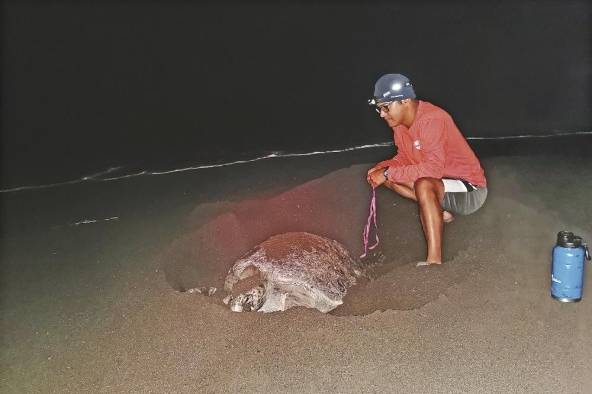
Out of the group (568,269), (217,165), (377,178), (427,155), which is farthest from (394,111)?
(217,165)

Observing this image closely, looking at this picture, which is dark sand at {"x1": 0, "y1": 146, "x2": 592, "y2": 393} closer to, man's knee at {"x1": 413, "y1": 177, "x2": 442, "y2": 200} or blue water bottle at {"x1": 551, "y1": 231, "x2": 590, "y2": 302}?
blue water bottle at {"x1": 551, "y1": 231, "x2": 590, "y2": 302}

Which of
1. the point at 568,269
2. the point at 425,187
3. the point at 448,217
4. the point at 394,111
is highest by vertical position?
the point at 394,111

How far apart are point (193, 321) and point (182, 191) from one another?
8.33 feet

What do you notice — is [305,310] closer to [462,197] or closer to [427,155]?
[427,155]

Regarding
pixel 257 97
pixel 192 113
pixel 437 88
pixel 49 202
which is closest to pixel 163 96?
pixel 192 113

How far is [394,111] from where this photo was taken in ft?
9.77

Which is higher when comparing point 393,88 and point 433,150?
point 393,88

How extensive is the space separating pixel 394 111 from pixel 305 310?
1230 mm

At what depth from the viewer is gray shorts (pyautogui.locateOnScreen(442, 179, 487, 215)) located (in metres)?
3.22

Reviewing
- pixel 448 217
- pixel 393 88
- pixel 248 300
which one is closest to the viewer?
pixel 248 300

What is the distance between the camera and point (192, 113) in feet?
33.5

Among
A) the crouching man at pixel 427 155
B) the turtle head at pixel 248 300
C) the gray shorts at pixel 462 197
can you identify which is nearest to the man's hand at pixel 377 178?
the crouching man at pixel 427 155

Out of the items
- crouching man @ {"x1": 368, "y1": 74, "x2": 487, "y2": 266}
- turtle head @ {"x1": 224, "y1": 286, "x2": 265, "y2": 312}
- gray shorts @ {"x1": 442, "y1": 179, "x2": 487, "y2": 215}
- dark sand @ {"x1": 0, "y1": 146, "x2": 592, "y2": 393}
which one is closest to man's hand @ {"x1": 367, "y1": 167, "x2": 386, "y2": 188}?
crouching man @ {"x1": 368, "y1": 74, "x2": 487, "y2": 266}

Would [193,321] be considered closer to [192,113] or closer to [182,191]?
[182,191]
